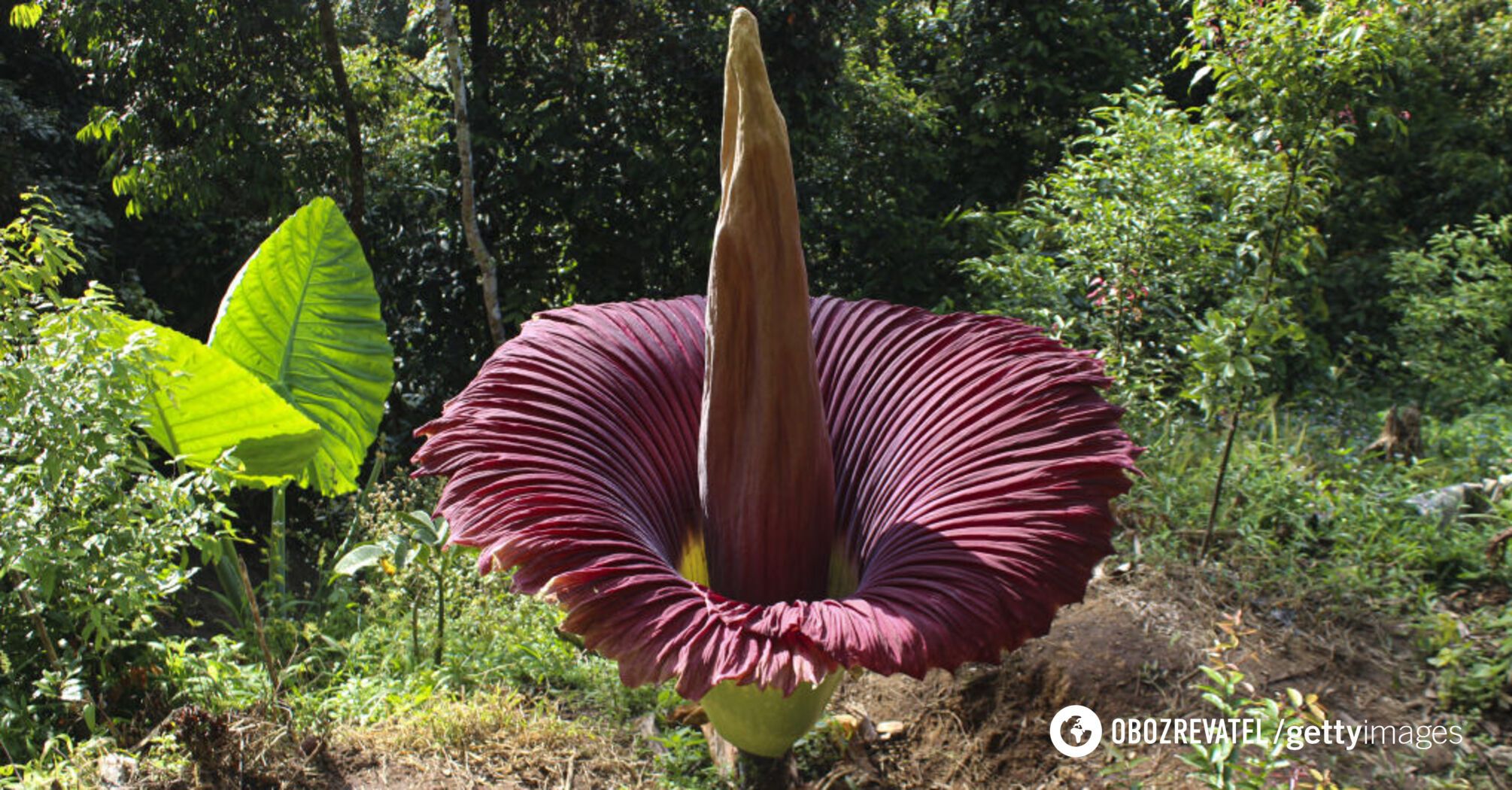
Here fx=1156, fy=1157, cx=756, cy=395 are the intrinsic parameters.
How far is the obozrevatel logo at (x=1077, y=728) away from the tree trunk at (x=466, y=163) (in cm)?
262

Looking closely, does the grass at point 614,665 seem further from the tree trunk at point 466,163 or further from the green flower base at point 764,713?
the tree trunk at point 466,163

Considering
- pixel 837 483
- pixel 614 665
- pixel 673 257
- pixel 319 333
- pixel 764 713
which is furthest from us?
pixel 673 257

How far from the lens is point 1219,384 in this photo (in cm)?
300

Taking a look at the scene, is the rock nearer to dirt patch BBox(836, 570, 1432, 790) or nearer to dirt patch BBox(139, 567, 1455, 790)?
dirt patch BBox(139, 567, 1455, 790)

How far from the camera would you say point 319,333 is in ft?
11.7

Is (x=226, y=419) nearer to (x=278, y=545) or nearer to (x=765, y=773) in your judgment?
(x=278, y=545)

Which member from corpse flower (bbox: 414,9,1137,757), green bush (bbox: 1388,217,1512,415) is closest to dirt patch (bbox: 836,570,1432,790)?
corpse flower (bbox: 414,9,1137,757)

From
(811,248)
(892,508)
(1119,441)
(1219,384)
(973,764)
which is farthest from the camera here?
(811,248)

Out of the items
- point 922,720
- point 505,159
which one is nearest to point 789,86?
point 505,159

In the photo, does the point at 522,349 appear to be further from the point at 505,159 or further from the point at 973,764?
the point at 505,159

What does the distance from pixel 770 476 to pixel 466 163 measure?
8.86 ft

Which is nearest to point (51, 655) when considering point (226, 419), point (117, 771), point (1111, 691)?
point (117, 771)

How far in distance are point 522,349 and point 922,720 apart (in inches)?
48.0

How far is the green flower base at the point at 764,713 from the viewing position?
1.61m
